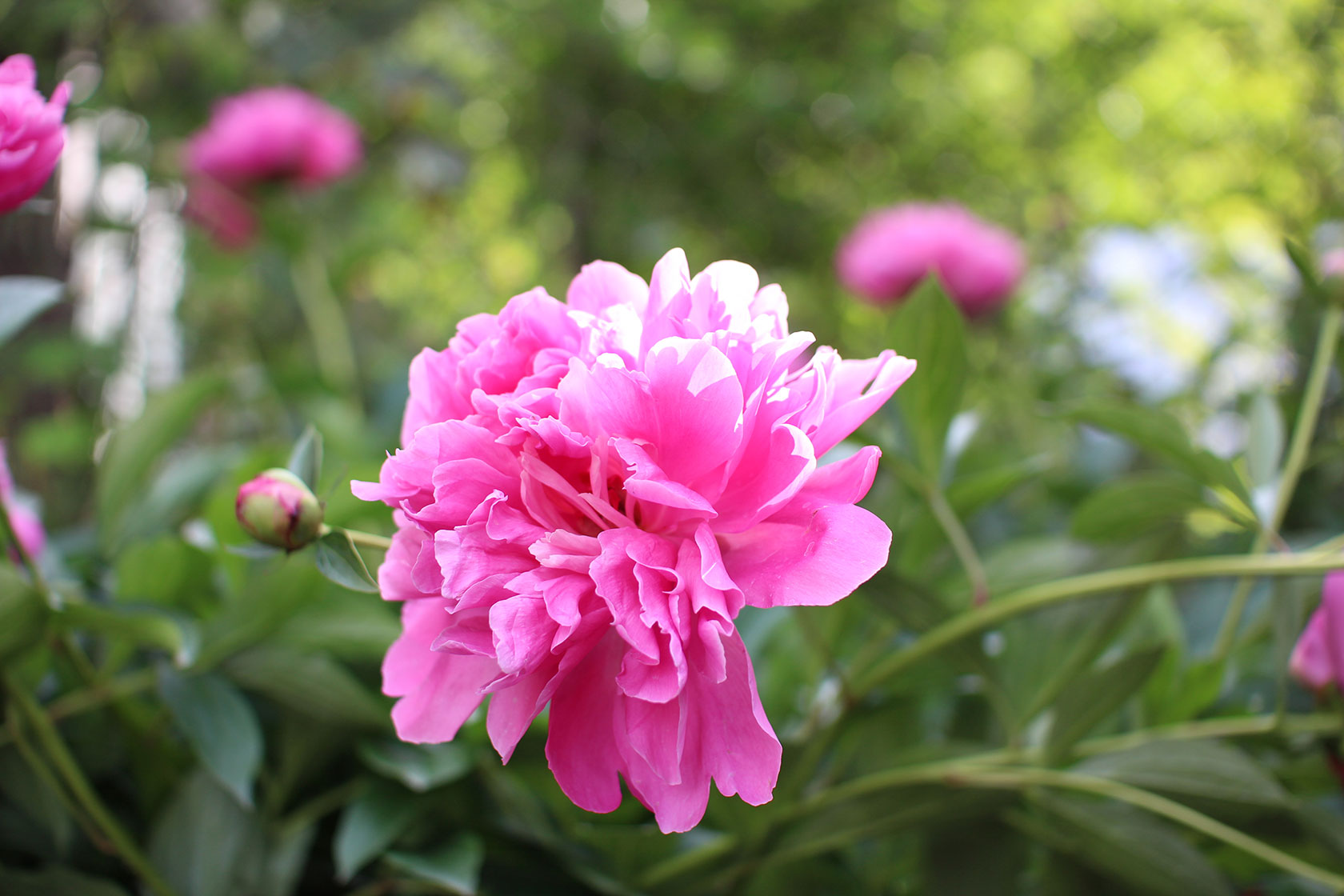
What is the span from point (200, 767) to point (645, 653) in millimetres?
286

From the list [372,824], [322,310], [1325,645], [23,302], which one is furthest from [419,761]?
[322,310]

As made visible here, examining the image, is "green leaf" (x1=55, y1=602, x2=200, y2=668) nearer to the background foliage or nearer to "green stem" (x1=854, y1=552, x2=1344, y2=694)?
the background foliage

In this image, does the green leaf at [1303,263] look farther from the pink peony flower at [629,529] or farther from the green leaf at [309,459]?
the green leaf at [309,459]

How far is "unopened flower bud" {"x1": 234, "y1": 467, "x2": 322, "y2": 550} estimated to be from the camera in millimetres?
227

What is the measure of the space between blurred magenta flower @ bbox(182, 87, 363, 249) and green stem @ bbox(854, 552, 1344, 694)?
80 centimetres

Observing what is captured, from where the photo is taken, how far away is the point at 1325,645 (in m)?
0.35

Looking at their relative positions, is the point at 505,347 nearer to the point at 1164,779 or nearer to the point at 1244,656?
the point at 1164,779

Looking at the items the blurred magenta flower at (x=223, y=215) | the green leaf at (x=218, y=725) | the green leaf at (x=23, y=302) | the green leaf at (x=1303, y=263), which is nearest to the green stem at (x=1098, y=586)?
the green leaf at (x=1303, y=263)

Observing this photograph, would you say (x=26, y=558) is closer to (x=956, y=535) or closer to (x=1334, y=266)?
(x=956, y=535)

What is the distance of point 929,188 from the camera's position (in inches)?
110

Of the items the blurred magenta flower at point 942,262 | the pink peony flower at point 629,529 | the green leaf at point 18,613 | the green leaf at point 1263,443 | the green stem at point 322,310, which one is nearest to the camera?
the pink peony flower at point 629,529

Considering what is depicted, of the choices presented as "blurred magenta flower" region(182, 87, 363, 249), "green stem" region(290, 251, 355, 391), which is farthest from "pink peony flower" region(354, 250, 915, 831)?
"blurred magenta flower" region(182, 87, 363, 249)

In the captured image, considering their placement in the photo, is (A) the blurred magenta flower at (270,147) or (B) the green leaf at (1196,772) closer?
(B) the green leaf at (1196,772)

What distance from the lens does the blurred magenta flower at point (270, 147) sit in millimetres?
873
